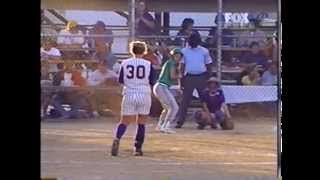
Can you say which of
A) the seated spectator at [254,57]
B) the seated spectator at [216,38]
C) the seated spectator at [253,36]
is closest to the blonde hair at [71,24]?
the seated spectator at [216,38]

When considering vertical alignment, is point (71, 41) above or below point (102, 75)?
above

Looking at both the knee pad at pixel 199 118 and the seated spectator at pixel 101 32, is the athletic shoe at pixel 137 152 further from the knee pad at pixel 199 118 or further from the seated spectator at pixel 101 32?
the seated spectator at pixel 101 32

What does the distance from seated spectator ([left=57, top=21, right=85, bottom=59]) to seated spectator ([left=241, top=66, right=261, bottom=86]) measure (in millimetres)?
2476

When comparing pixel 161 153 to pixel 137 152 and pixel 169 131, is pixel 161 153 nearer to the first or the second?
pixel 137 152

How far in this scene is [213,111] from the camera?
1085cm

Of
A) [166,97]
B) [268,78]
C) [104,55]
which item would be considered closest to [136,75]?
[166,97]

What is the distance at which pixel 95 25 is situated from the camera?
1115 cm

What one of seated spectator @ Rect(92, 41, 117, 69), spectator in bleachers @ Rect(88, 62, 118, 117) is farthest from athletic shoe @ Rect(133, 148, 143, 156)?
seated spectator @ Rect(92, 41, 117, 69)

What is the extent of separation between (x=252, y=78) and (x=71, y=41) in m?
2.76

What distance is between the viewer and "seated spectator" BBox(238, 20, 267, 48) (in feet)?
37.1

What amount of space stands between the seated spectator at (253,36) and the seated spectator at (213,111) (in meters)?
0.91

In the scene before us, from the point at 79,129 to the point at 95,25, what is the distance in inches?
64.8
